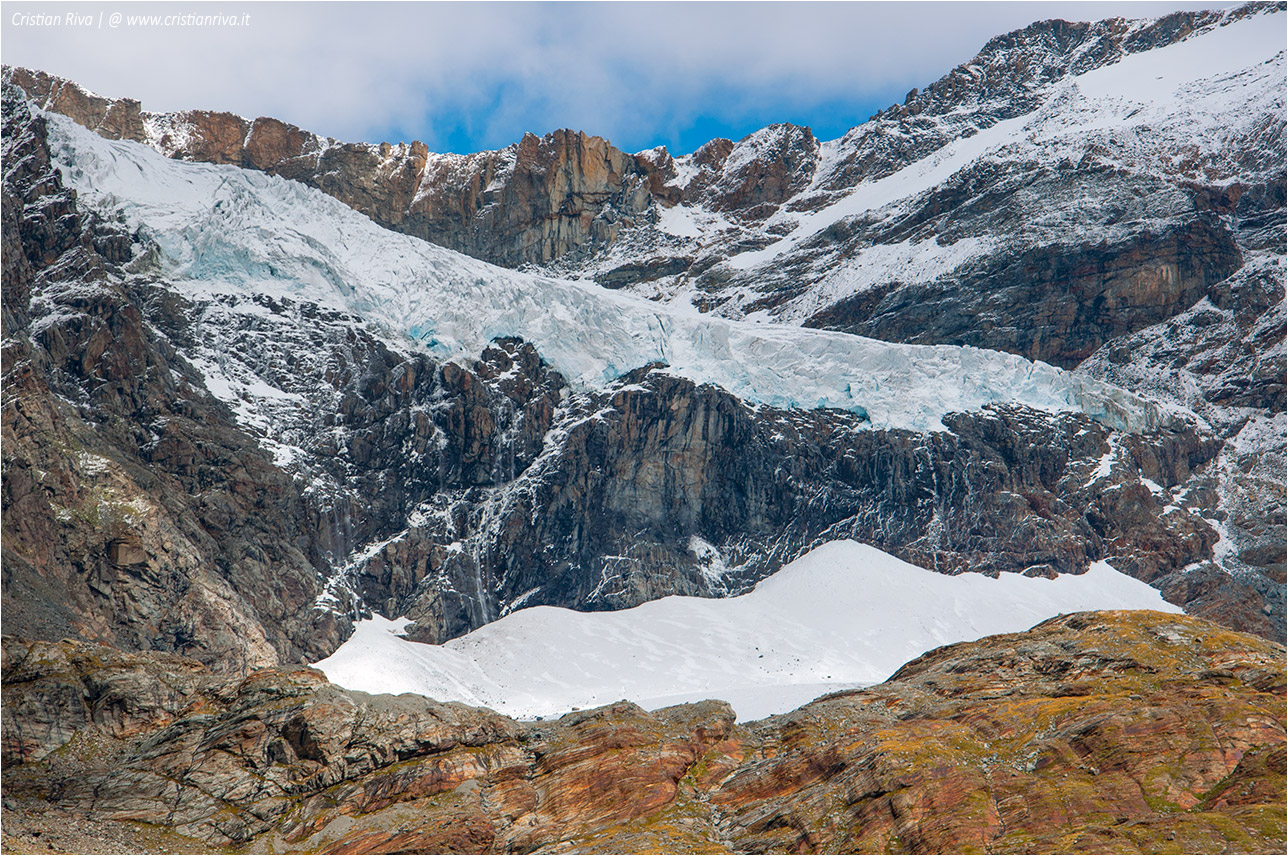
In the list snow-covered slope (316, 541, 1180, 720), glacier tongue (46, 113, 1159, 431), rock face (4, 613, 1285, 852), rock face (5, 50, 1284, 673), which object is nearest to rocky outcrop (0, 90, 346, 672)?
rock face (5, 50, 1284, 673)

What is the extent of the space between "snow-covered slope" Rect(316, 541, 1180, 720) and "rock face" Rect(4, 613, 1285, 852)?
140 feet

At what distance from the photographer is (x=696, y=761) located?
54.8 meters

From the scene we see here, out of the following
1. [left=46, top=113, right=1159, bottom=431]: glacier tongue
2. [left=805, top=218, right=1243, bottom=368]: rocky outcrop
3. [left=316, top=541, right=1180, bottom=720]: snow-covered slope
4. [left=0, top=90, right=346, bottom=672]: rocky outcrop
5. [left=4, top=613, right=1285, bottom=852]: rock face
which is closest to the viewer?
[left=4, top=613, right=1285, bottom=852]: rock face

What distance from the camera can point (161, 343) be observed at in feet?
434

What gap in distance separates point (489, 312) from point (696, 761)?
→ 340 ft

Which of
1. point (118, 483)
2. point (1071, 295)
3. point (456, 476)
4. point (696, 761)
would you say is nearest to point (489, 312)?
point (456, 476)

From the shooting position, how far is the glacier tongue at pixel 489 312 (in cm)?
14688

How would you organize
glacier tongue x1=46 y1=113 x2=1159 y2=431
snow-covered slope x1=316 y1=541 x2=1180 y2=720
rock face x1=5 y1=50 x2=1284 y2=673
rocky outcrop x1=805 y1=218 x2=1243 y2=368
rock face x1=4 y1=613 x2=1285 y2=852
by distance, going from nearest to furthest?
rock face x1=4 y1=613 x2=1285 y2=852
snow-covered slope x1=316 y1=541 x2=1180 y2=720
rock face x1=5 y1=50 x2=1284 y2=673
glacier tongue x1=46 y1=113 x2=1159 y2=431
rocky outcrop x1=805 y1=218 x2=1243 y2=368

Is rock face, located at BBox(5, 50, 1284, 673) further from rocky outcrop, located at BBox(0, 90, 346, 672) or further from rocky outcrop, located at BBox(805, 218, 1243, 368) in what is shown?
rocky outcrop, located at BBox(805, 218, 1243, 368)

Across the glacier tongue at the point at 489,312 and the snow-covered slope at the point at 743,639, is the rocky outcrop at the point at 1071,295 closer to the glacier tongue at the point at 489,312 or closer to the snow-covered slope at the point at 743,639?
the glacier tongue at the point at 489,312

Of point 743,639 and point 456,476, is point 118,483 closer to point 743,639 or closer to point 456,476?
point 456,476

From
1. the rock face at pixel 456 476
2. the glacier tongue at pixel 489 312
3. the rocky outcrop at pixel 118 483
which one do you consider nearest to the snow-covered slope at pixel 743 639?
the rock face at pixel 456 476

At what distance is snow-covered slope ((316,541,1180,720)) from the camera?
10844cm

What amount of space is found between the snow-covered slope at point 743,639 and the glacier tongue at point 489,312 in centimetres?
2421
